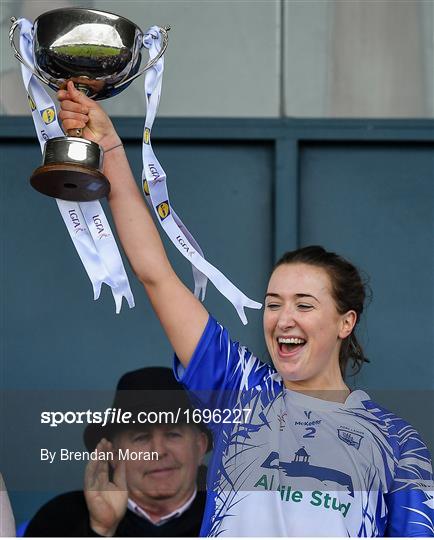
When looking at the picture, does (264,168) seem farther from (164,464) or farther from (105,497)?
(105,497)

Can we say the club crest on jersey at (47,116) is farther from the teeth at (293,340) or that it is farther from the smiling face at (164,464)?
the smiling face at (164,464)

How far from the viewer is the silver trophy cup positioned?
2604mm

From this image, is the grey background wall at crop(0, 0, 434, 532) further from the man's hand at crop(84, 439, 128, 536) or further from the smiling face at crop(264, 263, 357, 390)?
the smiling face at crop(264, 263, 357, 390)

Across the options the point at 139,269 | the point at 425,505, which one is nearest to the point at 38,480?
the point at 139,269

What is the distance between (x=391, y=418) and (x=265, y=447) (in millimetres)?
318

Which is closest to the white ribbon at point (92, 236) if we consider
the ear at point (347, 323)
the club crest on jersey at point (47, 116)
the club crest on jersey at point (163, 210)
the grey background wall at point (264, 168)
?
the club crest on jersey at point (47, 116)

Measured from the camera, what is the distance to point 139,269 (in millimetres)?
2643

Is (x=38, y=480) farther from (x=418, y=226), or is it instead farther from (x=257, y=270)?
(x=418, y=226)

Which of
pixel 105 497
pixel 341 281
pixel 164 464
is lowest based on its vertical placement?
pixel 105 497

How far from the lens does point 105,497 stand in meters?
3.23

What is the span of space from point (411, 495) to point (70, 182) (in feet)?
3.37

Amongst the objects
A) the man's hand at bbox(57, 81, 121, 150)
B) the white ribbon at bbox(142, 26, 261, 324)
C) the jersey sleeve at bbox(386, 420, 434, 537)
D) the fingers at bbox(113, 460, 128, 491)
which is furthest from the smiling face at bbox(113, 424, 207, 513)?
the man's hand at bbox(57, 81, 121, 150)

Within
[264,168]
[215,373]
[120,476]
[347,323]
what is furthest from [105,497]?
[264,168]

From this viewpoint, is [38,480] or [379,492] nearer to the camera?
[379,492]
